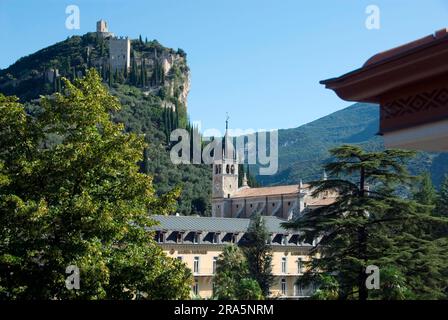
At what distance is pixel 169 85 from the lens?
7544 inches

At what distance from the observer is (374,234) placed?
1200 inches

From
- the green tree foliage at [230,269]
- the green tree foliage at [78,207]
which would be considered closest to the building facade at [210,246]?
the green tree foliage at [230,269]

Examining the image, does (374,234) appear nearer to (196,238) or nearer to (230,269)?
(230,269)

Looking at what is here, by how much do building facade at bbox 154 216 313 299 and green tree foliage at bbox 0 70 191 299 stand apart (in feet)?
175

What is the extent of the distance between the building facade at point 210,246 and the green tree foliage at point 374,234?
42.3 meters

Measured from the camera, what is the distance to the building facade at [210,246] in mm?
75750

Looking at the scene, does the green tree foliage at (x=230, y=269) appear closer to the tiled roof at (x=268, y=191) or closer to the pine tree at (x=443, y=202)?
the pine tree at (x=443, y=202)

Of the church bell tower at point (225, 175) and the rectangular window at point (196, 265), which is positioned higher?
the church bell tower at point (225, 175)

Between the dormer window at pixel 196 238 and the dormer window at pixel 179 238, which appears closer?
the dormer window at pixel 179 238

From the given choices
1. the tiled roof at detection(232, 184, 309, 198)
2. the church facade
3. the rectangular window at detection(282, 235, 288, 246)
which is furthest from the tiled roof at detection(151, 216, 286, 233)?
the tiled roof at detection(232, 184, 309, 198)

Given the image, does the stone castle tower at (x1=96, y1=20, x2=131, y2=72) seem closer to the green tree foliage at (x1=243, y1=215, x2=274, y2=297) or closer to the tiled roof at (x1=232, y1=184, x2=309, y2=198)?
the tiled roof at (x1=232, y1=184, x2=309, y2=198)

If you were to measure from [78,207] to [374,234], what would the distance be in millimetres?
17055
